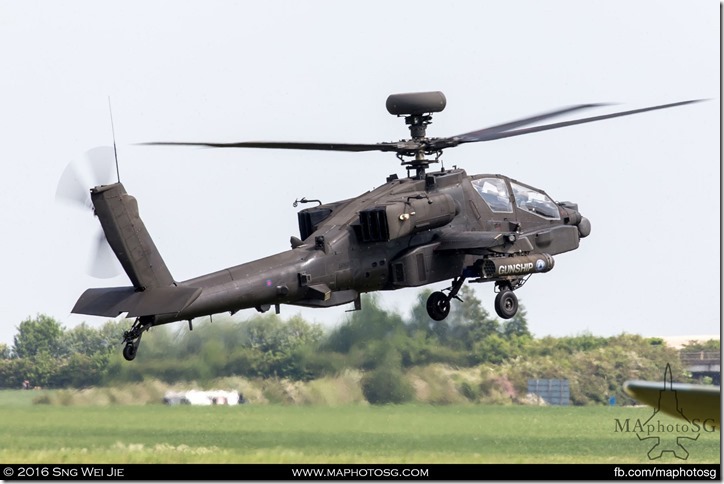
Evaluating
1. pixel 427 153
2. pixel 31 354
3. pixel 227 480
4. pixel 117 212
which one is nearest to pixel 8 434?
pixel 31 354

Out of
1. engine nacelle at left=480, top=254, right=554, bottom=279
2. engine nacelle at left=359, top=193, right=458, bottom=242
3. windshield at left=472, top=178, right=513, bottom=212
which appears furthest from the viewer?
windshield at left=472, top=178, right=513, bottom=212

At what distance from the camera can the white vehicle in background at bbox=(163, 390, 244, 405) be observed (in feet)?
84.3

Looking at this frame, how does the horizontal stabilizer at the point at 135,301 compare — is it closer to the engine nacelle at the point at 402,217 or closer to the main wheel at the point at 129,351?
→ the main wheel at the point at 129,351

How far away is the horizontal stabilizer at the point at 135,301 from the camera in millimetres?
20609

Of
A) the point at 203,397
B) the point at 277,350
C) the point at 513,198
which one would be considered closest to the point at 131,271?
the point at 203,397

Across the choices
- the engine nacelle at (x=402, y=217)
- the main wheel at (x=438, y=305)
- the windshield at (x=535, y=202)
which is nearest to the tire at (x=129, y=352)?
the engine nacelle at (x=402, y=217)

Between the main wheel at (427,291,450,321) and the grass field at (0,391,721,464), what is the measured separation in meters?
1.87

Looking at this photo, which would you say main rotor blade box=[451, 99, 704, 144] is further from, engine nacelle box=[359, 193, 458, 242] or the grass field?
the grass field

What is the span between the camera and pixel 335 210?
78.7 ft

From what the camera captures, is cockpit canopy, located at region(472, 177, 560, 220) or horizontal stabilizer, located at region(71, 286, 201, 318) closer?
horizontal stabilizer, located at region(71, 286, 201, 318)

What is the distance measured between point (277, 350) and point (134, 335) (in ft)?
20.0

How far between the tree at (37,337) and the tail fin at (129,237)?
22.3 feet

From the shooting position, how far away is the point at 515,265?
24.2m
